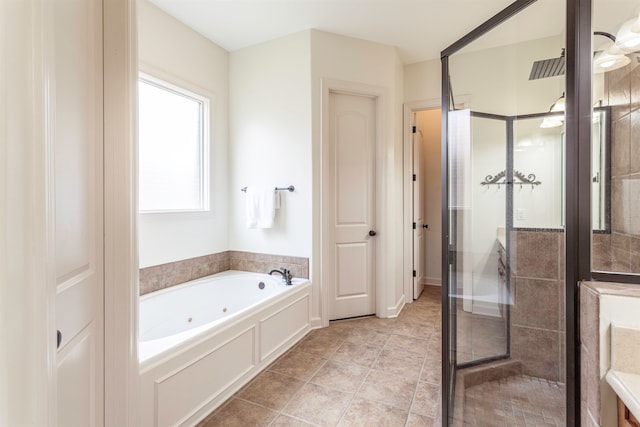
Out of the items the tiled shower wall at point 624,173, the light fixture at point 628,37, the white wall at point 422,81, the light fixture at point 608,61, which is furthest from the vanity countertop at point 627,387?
the white wall at point 422,81

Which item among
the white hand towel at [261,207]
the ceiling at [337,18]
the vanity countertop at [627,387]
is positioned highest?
the ceiling at [337,18]

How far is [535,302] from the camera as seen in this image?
1613 millimetres

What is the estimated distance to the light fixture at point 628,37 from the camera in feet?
3.35

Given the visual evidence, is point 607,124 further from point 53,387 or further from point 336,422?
point 336,422

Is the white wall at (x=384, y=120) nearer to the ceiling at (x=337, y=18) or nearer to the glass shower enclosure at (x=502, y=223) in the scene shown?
the ceiling at (x=337, y=18)

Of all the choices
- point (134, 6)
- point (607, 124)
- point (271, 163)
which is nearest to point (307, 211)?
point (271, 163)

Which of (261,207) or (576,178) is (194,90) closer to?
(261,207)

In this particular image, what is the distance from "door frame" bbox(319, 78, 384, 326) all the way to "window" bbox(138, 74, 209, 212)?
1146mm

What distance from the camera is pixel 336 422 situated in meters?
1.57

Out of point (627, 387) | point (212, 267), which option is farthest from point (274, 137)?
point (627, 387)

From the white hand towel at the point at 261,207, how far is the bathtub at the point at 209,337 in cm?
53

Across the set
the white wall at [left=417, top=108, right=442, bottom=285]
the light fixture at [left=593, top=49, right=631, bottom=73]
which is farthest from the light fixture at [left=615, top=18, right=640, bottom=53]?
the white wall at [left=417, top=108, right=442, bottom=285]

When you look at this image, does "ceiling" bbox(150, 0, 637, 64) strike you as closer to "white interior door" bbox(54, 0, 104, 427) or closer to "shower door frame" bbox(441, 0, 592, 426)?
"white interior door" bbox(54, 0, 104, 427)

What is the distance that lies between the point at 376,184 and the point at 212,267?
1847 mm
